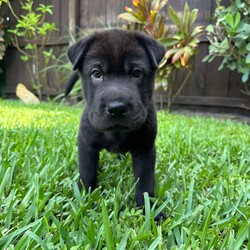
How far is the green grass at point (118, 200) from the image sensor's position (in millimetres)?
1478

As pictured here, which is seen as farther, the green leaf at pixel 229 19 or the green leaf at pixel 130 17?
the green leaf at pixel 130 17

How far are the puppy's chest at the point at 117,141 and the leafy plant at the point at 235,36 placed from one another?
3249 millimetres

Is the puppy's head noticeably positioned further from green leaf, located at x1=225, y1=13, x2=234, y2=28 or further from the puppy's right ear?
green leaf, located at x1=225, y1=13, x2=234, y2=28

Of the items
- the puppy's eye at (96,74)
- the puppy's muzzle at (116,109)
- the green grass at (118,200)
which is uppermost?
the puppy's eye at (96,74)

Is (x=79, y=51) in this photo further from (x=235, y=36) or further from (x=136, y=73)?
(x=235, y=36)

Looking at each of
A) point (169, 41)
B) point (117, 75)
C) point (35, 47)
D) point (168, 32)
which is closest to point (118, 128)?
point (117, 75)

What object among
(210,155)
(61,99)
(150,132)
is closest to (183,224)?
(150,132)

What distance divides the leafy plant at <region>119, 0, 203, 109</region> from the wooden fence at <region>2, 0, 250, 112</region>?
0.37 m

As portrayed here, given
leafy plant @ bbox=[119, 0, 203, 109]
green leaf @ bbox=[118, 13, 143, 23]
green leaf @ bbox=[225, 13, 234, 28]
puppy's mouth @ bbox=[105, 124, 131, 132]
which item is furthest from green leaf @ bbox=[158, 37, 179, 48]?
puppy's mouth @ bbox=[105, 124, 131, 132]

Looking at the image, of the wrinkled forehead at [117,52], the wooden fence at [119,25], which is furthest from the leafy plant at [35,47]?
the wrinkled forehead at [117,52]

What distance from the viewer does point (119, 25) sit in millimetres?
7652

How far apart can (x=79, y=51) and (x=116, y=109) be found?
0.56 meters

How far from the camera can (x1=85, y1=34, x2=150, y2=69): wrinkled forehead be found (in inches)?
77.1

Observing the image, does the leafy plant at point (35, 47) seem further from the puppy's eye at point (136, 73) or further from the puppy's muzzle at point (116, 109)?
the puppy's muzzle at point (116, 109)
